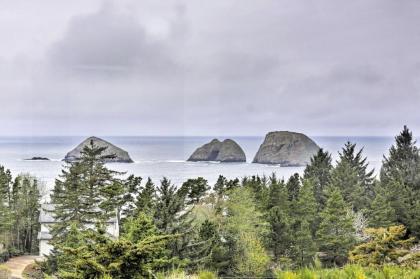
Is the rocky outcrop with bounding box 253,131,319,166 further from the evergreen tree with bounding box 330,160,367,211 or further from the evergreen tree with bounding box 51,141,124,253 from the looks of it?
the evergreen tree with bounding box 51,141,124,253

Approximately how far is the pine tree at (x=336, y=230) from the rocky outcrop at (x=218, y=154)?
66619 millimetres

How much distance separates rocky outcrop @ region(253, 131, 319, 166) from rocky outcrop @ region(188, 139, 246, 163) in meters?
4.53

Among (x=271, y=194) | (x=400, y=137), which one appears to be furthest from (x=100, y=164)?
(x=400, y=137)

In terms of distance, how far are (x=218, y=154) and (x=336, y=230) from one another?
6947 centimetres

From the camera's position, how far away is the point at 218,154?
92.8 metres

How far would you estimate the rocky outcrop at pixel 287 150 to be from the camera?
286ft

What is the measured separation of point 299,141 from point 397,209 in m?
64.3

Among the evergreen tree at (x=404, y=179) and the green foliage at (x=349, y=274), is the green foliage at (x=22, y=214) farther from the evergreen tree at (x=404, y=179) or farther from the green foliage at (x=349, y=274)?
the green foliage at (x=349, y=274)

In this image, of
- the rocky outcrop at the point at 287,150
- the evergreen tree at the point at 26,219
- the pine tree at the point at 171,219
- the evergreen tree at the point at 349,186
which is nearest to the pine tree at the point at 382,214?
the evergreen tree at the point at 349,186

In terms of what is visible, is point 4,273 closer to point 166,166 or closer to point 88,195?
point 88,195

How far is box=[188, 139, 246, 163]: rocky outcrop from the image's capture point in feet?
299

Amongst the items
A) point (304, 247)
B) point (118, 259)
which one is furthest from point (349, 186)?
point (118, 259)

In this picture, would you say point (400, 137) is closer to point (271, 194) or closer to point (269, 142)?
point (271, 194)

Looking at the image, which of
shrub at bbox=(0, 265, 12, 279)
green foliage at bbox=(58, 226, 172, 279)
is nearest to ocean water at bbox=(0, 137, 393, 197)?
shrub at bbox=(0, 265, 12, 279)
